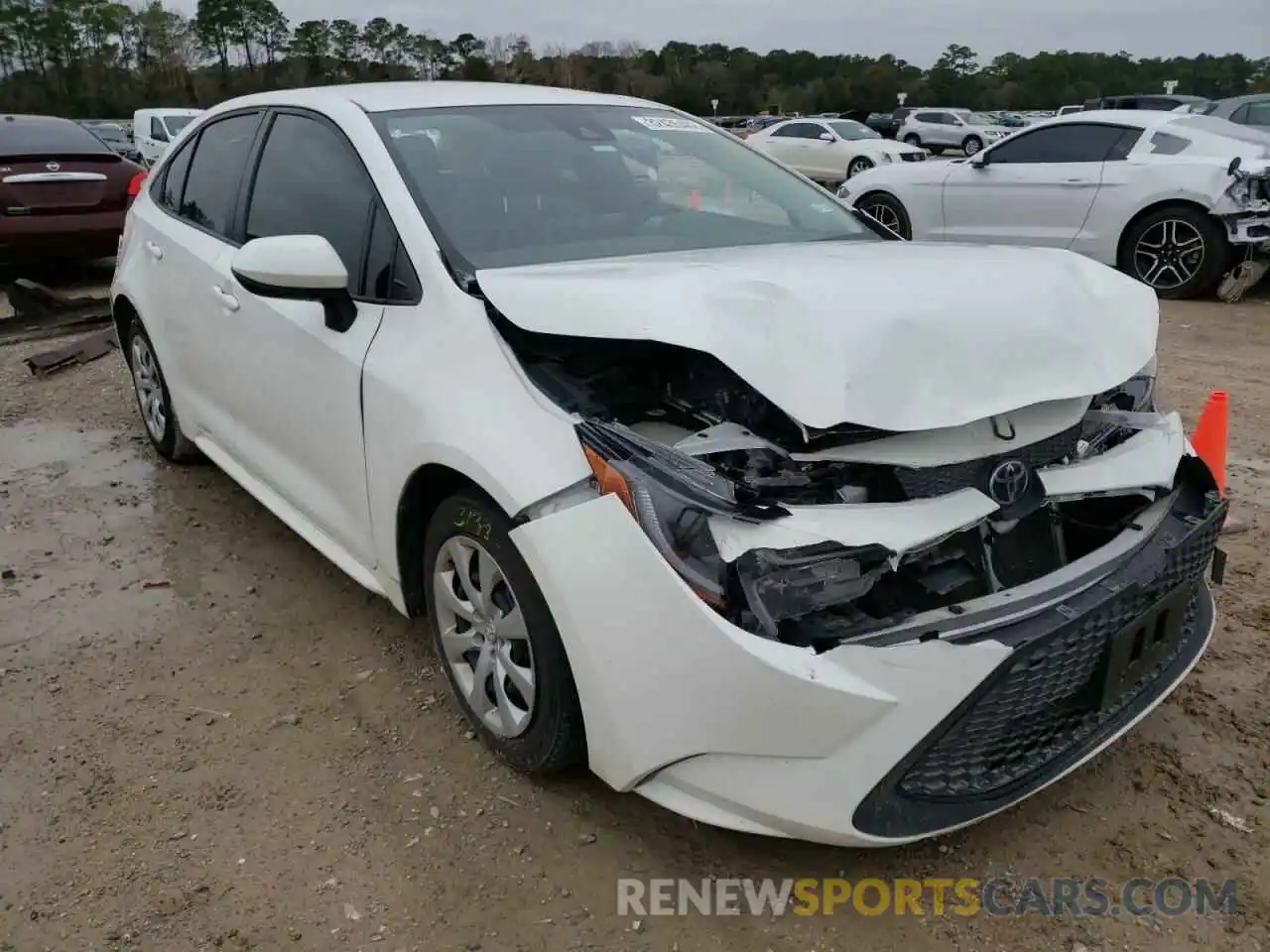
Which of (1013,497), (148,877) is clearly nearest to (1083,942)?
(1013,497)

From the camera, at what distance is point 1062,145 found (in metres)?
8.93

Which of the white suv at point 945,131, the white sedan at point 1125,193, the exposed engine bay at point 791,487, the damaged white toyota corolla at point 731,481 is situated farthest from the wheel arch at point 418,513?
the white suv at point 945,131

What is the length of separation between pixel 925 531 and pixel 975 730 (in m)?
0.40

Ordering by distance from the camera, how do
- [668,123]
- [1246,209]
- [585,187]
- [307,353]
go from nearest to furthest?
[307,353] → [585,187] → [668,123] → [1246,209]

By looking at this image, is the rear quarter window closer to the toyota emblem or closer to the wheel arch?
the wheel arch

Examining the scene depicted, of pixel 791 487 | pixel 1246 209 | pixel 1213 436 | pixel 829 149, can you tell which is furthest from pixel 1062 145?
pixel 829 149

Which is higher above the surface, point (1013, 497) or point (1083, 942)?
point (1013, 497)

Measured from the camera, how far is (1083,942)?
82.8 inches

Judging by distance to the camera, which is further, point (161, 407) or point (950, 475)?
point (161, 407)

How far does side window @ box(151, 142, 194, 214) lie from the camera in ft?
14.0

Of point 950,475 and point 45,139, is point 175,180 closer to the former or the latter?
point 950,475

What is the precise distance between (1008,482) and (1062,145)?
785cm

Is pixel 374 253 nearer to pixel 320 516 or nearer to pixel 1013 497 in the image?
pixel 320 516

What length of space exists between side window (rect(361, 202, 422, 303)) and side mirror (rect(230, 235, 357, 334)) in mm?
78
